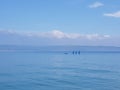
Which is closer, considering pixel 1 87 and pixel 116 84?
pixel 1 87

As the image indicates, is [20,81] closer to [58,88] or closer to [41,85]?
[41,85]

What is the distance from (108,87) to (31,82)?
39.4 feet

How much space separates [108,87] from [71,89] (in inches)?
212

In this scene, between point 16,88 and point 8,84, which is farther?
point 8,84

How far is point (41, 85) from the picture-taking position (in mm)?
35812

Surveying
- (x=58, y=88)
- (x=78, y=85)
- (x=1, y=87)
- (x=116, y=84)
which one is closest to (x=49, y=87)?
(x=58, y=88)

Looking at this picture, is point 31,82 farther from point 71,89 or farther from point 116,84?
point 116,84

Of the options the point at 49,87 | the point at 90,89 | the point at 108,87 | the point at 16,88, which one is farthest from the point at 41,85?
the point at 108,87

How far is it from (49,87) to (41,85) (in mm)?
1583

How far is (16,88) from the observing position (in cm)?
3384

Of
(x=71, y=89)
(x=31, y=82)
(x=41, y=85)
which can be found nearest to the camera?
(x=71, y=89)

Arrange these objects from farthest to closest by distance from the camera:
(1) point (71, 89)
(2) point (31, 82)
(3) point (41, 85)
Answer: (2) point (31, 82)
(3) point (41, 85)
(1) point (71, 89)

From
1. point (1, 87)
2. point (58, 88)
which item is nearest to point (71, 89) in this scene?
point (58, 88)

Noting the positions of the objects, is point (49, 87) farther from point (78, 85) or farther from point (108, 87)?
point (108, 87)
